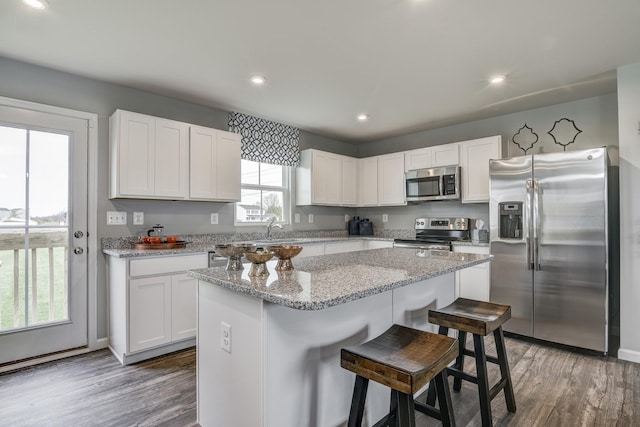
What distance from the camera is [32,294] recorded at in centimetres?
265

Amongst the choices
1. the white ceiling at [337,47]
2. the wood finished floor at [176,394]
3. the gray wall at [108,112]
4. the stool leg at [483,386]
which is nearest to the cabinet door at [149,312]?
the wood finished floor at [176,394]

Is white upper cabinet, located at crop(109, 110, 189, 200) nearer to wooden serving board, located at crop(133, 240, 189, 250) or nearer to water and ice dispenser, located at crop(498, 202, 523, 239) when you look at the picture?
wooden serving board, located at crop(133, 240, 189, 250)

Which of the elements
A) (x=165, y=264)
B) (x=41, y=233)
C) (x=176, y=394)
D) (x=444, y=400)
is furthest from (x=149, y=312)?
(x=444, y=400)

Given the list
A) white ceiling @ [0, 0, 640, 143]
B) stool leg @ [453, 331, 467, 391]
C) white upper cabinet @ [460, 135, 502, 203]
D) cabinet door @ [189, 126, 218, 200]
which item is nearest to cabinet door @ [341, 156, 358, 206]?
white ceiling @ [0, 0, 640, 143]

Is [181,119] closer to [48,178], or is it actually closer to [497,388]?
[48,178]

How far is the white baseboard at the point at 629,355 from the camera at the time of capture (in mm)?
2664

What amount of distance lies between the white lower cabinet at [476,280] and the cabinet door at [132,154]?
3.18m

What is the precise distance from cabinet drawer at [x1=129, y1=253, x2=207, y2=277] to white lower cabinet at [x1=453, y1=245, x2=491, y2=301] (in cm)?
255

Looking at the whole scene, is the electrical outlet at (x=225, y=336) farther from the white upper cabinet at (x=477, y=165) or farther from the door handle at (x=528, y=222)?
the white upper cabinet at (x=477, y=165)

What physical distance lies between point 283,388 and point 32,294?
2.50m

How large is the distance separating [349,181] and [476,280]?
7.41ft

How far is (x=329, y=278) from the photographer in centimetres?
150

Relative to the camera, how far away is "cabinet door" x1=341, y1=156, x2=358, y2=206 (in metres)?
4.91

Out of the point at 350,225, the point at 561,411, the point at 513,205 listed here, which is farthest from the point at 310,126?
the point at 561,411
